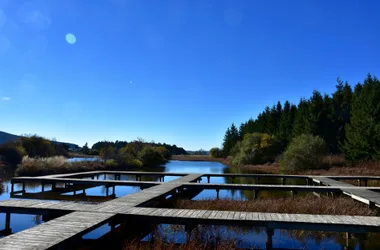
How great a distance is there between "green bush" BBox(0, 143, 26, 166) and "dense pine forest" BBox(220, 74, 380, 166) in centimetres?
2802

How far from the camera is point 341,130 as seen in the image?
38.1m

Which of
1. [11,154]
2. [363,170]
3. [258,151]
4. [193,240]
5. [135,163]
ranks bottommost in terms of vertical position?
[193,240]

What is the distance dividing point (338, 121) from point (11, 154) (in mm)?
37531

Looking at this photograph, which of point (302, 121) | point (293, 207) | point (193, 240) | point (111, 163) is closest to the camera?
point (193, 240)

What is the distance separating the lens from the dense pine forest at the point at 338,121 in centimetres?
2738

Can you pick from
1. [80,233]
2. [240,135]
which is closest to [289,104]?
[240,135]

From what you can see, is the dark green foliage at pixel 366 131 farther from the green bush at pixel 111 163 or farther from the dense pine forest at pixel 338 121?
the green bush at pixel 111 163

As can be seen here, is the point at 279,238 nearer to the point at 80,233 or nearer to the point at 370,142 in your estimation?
the point at 80,233

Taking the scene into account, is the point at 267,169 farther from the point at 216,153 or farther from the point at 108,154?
the point at 216,153

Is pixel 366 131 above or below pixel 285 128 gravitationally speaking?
below

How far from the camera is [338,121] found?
1507 inches

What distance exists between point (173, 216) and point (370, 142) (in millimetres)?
25005

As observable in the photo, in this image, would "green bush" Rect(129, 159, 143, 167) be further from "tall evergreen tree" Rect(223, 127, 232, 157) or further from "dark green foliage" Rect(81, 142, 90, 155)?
"dark green foliage" Rect(81, 142, 90, 155)

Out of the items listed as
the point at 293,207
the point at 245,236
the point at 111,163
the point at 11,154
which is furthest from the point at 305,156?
the point at 11,154
